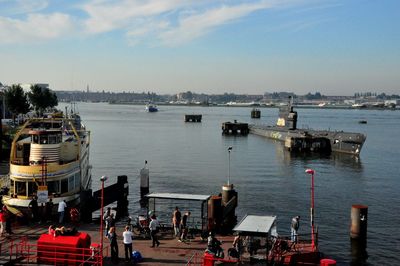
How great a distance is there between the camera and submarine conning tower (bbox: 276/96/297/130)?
13750 cm

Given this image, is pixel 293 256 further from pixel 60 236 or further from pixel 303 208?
pixel 303 208

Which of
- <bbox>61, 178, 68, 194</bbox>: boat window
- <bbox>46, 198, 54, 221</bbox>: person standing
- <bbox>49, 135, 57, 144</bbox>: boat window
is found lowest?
<bbox>46, 198, 54, 221</bbox>: person standing

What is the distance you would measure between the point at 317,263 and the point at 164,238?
8.12 m

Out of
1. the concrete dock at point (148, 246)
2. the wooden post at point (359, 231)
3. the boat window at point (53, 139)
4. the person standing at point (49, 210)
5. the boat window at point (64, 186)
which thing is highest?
the boat window at point (53, 139)

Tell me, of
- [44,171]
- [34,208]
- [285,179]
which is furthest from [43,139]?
[285,179]

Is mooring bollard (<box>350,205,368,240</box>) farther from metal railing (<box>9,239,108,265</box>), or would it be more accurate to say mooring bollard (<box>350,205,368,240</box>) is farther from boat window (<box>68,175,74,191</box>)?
metal railing (<box>9,239,108,265</box>)

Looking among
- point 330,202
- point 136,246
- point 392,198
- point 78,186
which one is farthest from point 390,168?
point 136,246

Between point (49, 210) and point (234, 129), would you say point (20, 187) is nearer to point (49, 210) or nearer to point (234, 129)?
point (49, 210)

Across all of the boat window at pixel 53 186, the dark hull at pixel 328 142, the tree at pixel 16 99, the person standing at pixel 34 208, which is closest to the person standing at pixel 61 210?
the person standing at pixel 34 208

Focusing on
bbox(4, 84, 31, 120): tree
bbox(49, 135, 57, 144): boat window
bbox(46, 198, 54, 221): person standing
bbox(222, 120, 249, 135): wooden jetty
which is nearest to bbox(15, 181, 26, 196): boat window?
bbox(46, 198, 54, 221): person standing

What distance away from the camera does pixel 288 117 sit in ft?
466

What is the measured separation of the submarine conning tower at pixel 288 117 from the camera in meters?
138

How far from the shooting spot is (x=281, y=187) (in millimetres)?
59438

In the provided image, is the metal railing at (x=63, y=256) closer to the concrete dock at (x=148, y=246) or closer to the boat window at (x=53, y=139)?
the concrete dock at (x=148, y=246)
